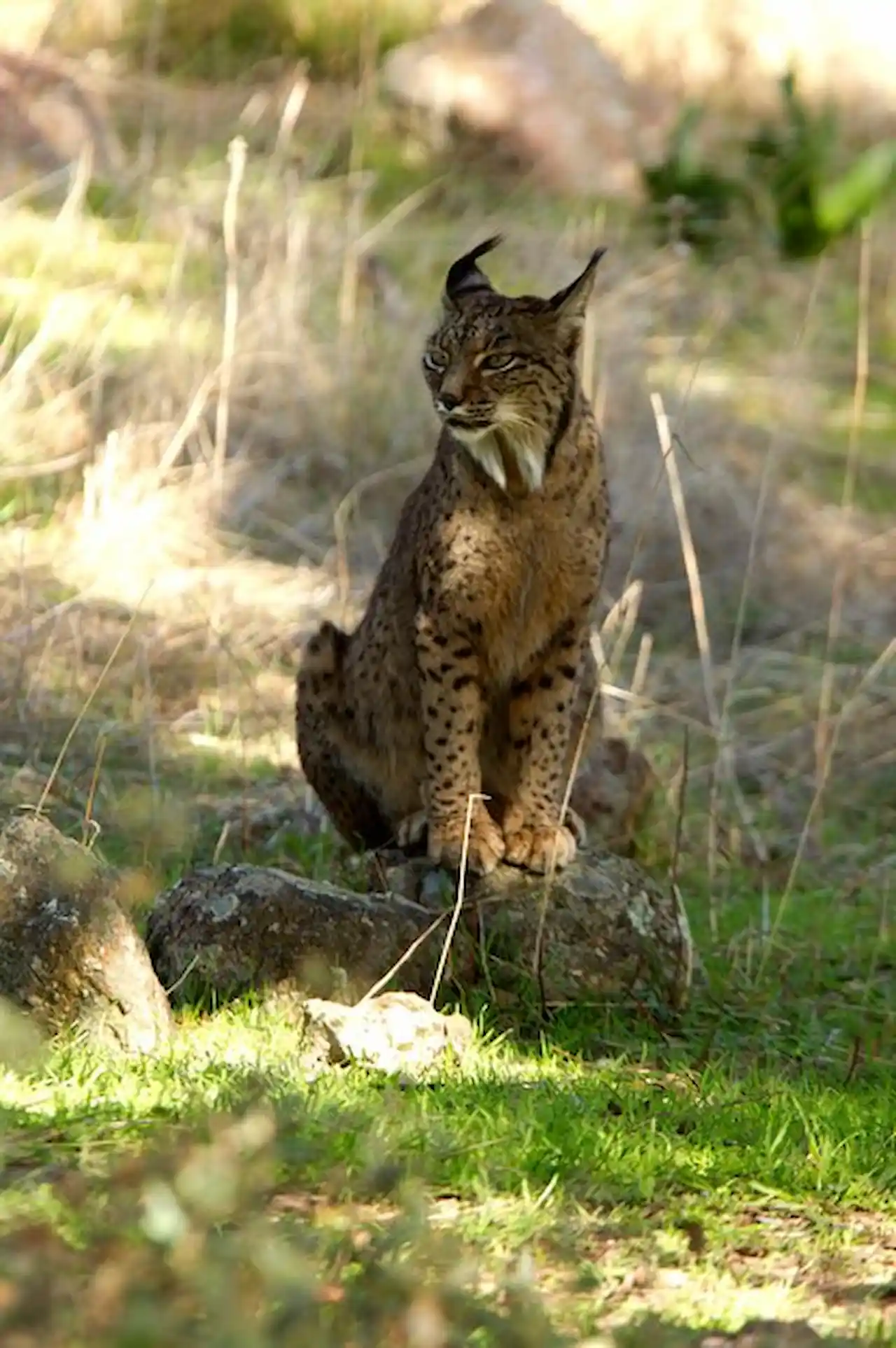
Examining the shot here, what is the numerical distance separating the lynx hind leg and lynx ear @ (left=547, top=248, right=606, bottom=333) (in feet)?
3.96

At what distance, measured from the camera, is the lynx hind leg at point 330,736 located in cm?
677

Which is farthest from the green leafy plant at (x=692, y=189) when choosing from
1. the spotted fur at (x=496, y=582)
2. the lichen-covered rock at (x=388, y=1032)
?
the lichen-covered rock at (x=388, y=1032)

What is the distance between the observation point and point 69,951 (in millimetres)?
5168

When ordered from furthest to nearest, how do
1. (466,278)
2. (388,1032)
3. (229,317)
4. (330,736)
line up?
(229,317) → (330,736) → (466,278) → (388,1032)

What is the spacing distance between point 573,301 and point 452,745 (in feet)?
3.71

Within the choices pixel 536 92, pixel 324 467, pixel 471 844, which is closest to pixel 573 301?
pixel 471 844

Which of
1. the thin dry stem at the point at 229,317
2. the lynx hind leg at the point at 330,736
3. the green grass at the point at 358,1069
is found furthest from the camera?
the thin dry stem at the point at 229,317

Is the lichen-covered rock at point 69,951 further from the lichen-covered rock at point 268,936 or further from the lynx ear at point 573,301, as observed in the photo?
the lynx ear at point 573,301

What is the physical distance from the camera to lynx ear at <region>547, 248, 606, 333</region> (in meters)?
6.10

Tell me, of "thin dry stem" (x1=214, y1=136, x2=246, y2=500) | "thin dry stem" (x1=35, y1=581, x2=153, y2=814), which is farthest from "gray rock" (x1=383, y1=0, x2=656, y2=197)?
"thin dry stem" (x1=35, y1=581, x2=153, y2=814)

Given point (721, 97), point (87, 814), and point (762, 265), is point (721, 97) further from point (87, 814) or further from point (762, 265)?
point (87, 814)

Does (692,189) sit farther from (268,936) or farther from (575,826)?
(268,936)

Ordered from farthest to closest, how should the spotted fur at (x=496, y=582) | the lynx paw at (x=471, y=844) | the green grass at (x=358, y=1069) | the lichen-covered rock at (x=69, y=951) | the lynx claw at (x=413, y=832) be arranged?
the lynx claw at (x=413, y=832) → the lynx paw at (x=471, y=844) → the spotted fur at (x=496, y=582) → the lichen-covered rock at (x=69, y=951) → the green grass at (x=358, y=1069)

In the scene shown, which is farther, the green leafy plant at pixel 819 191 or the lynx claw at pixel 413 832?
the green leafy plant at pixel 819 191
